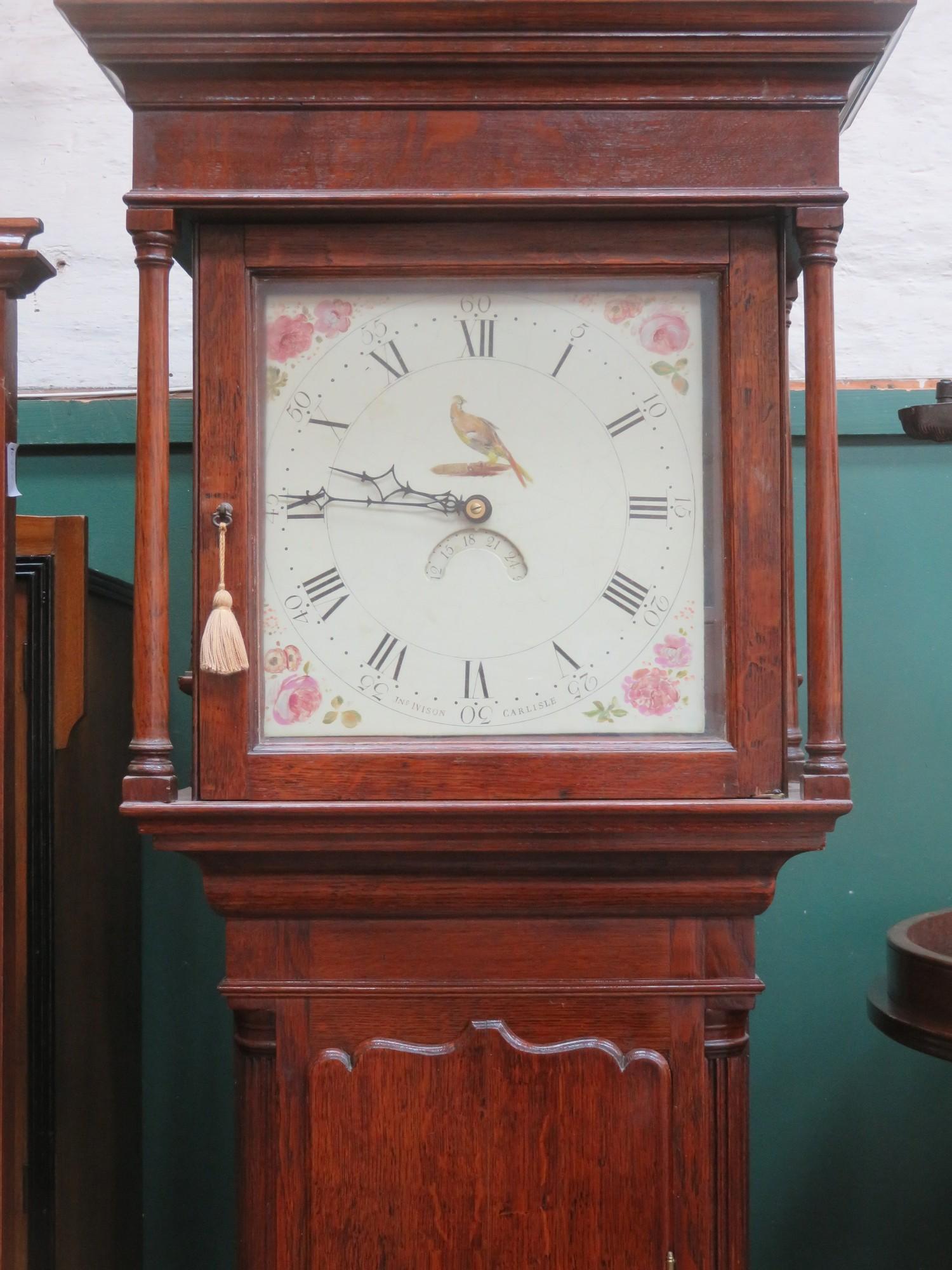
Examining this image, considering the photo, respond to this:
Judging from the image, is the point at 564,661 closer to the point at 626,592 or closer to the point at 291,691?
the point at 626,592

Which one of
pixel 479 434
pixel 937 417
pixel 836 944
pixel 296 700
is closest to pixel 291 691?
pixel 296 700

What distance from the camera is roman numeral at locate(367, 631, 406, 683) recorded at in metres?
1.12

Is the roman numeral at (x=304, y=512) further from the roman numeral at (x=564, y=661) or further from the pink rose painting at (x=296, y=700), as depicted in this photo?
the roman numeral at (x=564, y=661)

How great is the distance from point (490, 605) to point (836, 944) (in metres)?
0.92

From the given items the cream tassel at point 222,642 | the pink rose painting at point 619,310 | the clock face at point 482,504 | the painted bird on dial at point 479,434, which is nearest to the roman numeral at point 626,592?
the clock face at point 482,504

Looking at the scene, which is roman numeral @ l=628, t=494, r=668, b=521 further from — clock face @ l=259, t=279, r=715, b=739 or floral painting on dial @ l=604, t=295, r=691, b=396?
floral painting on dial @ l=604, t=295, r=691, b=396

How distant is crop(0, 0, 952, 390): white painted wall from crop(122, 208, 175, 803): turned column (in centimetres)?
69

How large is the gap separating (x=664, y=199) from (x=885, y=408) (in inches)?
30.9

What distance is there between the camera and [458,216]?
3.64 ft

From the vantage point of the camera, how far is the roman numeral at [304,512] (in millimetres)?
1125

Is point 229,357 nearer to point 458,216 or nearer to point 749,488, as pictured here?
point 458,216

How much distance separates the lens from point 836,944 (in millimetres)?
1706

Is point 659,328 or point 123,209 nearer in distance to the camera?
point 659,328

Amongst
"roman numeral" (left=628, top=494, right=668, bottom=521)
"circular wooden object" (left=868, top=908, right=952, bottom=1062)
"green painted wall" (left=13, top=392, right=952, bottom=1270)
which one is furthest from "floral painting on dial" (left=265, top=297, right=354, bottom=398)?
"circular wooden object" (left=868, top=908, right=952, bottom=1062)
